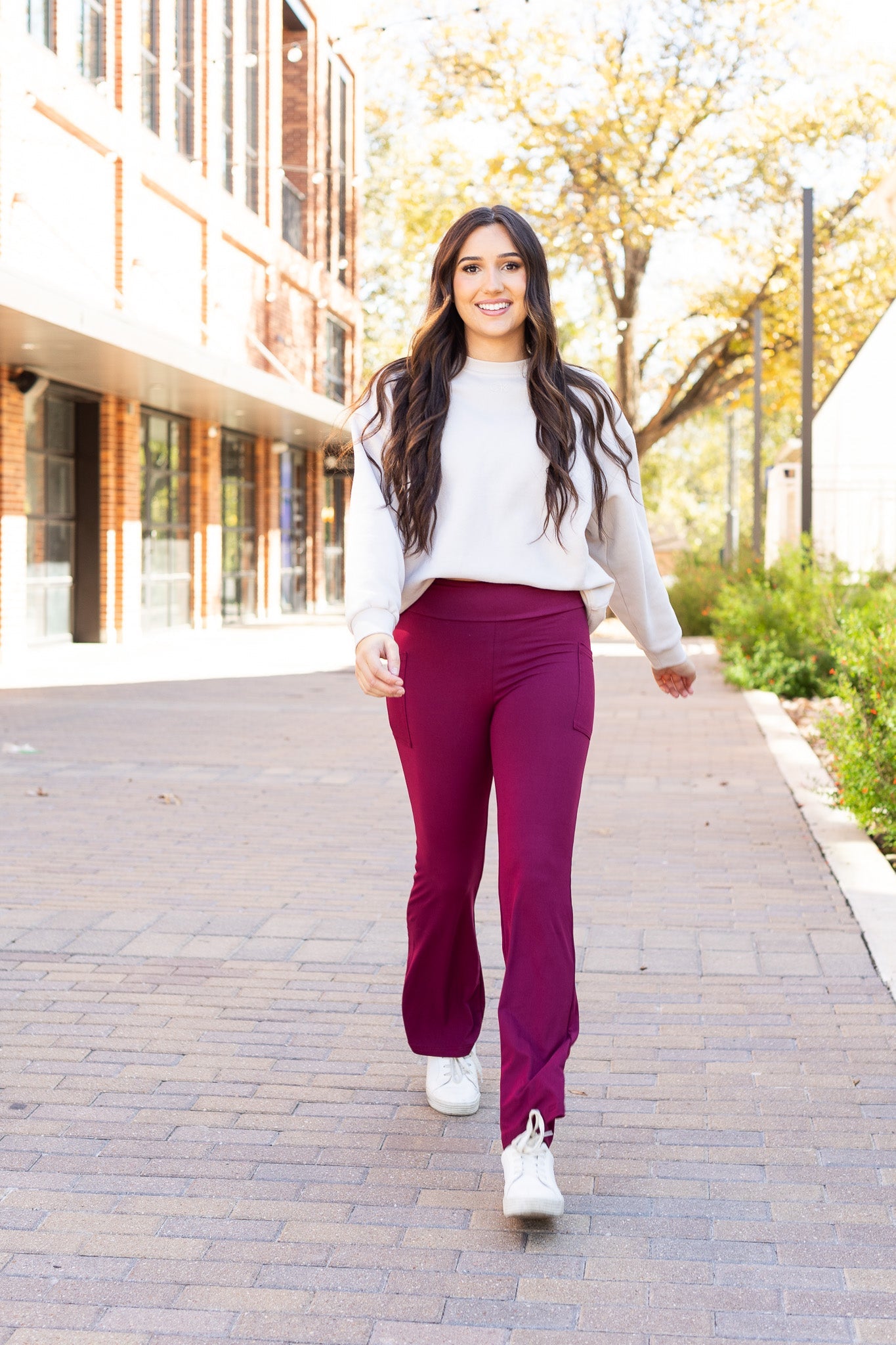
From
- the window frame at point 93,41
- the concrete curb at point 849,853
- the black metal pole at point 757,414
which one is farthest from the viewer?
the black metal pole at point 757,414

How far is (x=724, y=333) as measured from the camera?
2780 centimetres

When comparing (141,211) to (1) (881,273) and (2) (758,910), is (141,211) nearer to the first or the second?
(1) (881,273)

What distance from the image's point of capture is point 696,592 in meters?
22.3

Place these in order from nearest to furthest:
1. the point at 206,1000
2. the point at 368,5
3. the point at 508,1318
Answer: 1. the point at 508,1318
2. the point at 206,1000
3. the point at 368,5

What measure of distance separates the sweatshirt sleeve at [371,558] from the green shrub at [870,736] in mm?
3632

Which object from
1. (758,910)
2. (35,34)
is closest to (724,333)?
(35,34)

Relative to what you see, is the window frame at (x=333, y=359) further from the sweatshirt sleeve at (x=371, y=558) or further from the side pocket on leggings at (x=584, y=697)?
the side pocket on leggings at (x=584, y=697)

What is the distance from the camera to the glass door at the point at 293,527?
2864 centimetres

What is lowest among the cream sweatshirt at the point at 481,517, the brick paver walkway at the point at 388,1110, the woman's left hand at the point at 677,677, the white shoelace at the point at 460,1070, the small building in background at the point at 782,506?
the brick paver walkway at the point at 388,1110

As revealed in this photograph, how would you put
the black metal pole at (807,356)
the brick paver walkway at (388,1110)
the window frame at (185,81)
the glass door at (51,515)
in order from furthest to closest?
the window frame at (185,81) → the glass door at (51,515) → the black metal pole at (807,356) → the brick paver walkway at (388,1110)

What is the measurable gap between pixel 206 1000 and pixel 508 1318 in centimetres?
202

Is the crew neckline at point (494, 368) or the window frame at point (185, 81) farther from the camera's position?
the window frame at point (185, 81)

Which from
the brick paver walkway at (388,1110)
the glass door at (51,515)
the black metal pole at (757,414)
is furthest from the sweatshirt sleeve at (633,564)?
the black metal pole at (757,414)

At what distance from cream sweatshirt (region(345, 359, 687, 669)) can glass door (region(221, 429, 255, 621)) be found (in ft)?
71.8
